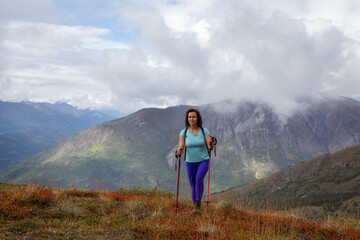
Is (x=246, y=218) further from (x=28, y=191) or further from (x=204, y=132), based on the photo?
(x=28, y=191)

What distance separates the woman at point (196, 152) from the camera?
8.20 metres

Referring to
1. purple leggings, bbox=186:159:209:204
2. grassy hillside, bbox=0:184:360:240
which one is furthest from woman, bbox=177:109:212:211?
grassy hillside, bbox=0:184:360:240

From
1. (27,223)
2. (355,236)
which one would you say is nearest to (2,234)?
(27,223)

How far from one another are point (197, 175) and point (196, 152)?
69cm

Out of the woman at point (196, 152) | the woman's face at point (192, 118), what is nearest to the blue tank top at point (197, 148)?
the woman at point (196, 152)

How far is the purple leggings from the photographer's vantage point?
8125mm

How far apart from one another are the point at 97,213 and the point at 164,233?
3092 mm

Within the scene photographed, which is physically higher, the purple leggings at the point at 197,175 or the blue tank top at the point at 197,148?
the blue tank top at the point at 197,148

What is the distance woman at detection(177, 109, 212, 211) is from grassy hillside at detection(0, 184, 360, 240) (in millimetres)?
750

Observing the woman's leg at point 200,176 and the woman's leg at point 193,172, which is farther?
the woman's leg at point 193,172

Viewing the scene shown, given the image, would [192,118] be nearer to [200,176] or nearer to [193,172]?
[193,172]

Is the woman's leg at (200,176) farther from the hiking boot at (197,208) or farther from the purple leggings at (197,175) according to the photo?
the hiking boot at (197,208)

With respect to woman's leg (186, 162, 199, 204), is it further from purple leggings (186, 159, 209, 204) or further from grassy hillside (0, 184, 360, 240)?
grassy hillside (0, 184, 360, 240)

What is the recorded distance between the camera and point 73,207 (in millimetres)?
7887
